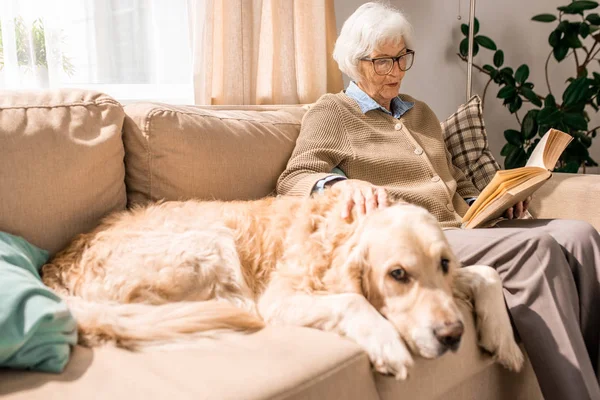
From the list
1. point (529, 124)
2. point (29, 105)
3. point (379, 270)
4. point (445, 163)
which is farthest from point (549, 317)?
point (529, 124)

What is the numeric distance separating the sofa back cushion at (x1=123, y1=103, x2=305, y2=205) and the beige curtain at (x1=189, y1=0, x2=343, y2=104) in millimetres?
603

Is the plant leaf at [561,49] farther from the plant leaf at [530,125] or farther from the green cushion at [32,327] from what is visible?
the green cushion at [32,327]

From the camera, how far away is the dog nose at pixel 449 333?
1.24 m

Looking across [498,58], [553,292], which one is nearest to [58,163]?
[553,292]

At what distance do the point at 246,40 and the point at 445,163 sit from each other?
1.17 metres

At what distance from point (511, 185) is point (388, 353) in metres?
0.86

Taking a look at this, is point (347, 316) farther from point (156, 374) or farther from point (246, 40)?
point (246, 40)

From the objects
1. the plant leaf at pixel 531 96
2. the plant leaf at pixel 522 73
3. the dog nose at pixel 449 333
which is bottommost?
the dog nose at pixel 449 333

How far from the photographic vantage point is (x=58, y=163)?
1607 mm

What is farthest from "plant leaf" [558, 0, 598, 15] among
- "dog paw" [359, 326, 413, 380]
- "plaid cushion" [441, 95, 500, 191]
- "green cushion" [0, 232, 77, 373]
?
"green cushion" [0, 232, 77, 373]

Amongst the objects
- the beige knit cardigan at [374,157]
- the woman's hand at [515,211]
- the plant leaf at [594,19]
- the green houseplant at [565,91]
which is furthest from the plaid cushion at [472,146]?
the plant leaf at [594,19]

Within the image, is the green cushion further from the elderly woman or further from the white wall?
the white wall

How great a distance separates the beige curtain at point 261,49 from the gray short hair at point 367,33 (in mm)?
583

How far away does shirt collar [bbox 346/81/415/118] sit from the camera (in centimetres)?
228
